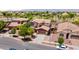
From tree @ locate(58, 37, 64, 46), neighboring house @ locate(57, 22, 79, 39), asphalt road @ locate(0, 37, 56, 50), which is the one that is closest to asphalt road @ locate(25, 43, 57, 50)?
asphalt road @ locate(0, 37, 56, 50)

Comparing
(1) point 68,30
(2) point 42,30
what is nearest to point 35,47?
(2) point 42,30

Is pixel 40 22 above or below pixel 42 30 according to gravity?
above

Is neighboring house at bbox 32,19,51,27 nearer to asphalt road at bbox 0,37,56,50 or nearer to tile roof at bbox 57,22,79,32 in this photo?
tile roof at bbox 57,22,79,32

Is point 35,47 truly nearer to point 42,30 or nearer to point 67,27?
point 42,30

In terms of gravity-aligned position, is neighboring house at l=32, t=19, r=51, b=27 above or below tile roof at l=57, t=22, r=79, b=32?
above

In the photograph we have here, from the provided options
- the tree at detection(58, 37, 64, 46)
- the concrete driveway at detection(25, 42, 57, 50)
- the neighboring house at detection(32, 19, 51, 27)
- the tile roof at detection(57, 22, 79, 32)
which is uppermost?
the neighboring house at detection(32, 19, 51, 27)
